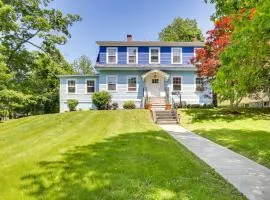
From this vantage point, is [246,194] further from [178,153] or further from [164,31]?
[164,31]

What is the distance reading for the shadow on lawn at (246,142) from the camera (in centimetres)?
1056

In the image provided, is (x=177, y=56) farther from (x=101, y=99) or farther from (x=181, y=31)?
(x=181, y=31)

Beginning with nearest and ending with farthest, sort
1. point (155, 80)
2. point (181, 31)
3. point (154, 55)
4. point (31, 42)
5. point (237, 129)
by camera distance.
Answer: point (237, 129)
point (31, 42)
point (155, 80)
point (154, 55)
point (181, 31)

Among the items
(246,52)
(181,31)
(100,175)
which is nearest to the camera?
(100,175)

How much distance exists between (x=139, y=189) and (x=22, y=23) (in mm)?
24957

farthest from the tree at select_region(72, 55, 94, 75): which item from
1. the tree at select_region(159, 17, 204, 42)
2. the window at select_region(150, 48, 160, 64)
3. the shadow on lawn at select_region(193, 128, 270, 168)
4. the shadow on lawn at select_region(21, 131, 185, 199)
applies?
the shadow on lawn at select_region(21, 131, 185, 199)

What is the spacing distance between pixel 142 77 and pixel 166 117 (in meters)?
7.91

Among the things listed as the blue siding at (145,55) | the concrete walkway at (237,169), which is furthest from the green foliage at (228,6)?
the blue siding at (145,55)

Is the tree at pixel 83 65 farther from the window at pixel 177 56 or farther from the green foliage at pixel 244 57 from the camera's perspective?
the green foliage at pixel 244 57

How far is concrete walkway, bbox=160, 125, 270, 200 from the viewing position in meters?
6.72

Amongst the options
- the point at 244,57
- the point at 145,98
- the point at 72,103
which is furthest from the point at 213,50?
the point at 244,57

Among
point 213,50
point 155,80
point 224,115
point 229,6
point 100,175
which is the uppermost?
point 213,50

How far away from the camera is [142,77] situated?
30.3 m

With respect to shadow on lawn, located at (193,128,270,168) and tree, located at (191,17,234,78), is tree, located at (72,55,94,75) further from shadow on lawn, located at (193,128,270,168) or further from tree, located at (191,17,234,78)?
shadow on lawn, located at (193,128,270,168)
